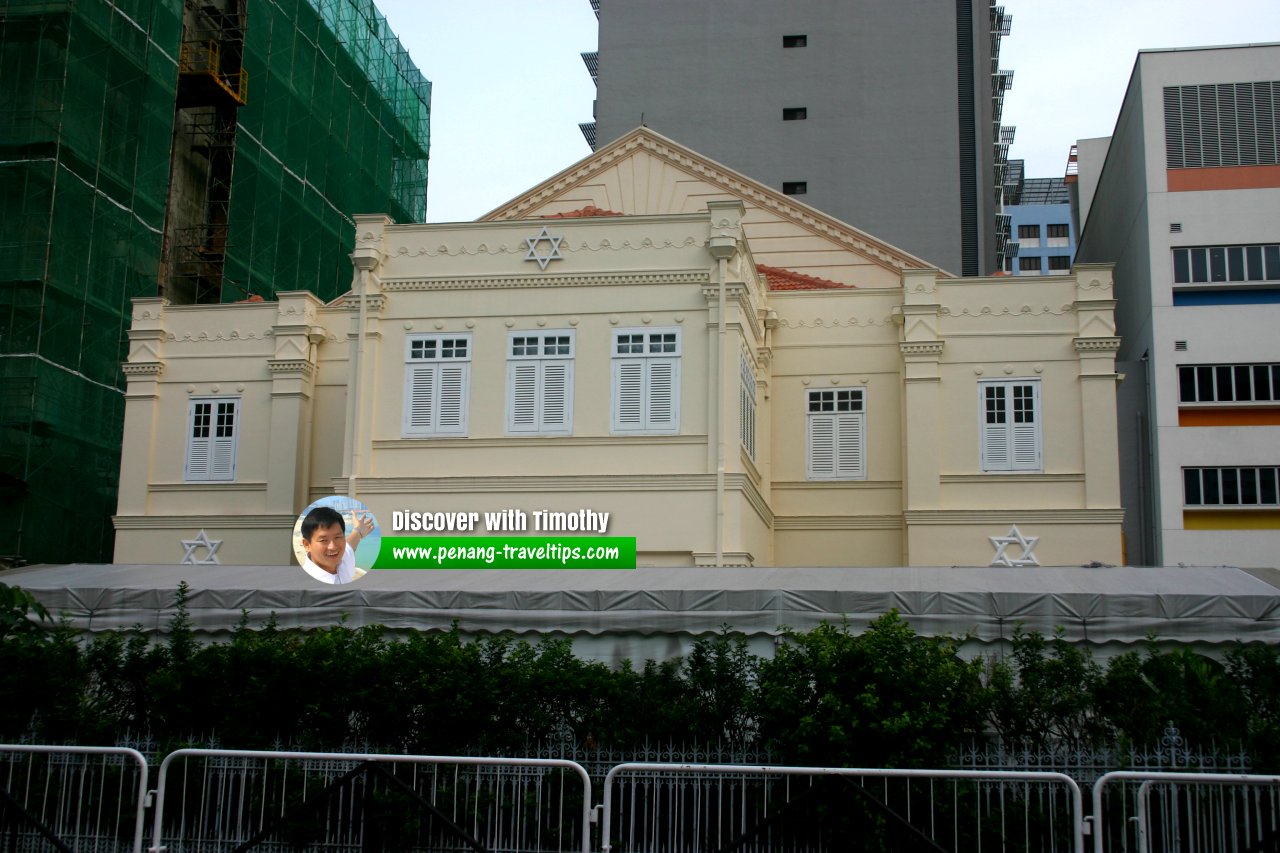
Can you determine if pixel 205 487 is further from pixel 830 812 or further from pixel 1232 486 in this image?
pixel 1232 486

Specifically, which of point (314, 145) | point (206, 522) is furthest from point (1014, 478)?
point (314, 145)

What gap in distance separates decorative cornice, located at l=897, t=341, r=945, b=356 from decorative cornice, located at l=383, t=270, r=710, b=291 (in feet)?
17.0

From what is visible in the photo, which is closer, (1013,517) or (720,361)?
(720,361)

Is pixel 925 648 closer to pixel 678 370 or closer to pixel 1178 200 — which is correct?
A: pixel 678 370

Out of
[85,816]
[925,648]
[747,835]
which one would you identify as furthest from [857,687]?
[85,816]

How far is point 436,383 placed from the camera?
2583 centimetres

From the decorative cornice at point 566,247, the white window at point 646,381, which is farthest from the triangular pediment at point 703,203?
the white window at point 646,381

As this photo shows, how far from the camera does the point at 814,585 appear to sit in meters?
17.7

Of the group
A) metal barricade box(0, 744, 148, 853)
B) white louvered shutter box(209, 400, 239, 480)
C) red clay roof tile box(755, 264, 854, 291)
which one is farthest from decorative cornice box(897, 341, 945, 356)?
metal barricade box(0, 744, 148, 853)

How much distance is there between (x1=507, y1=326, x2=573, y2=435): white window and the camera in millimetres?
25359

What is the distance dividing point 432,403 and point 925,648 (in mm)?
14399

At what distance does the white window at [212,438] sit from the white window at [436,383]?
5.99 meters

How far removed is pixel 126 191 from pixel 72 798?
23.8m

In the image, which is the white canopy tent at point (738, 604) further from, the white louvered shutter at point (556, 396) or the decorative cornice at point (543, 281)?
the decorative cornice at point (543, 281)
